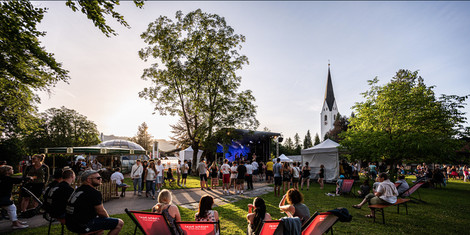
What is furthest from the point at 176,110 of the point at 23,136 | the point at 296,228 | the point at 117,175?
the point at 23,136

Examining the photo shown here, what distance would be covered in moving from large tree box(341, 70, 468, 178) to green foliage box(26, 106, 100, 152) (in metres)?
39.1

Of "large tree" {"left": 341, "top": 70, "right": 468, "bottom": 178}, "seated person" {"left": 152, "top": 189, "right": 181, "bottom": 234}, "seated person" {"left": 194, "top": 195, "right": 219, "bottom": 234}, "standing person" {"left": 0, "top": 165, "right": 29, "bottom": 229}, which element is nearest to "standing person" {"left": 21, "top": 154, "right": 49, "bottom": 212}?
"standing person" {"left": 0, "top": 165, "right": 29, "bottom": 229}

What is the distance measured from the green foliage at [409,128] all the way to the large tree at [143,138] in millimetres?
49712

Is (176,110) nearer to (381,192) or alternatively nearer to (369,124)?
(369,124)

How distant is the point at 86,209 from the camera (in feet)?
10.8

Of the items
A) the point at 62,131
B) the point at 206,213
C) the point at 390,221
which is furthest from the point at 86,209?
the point at 62,131

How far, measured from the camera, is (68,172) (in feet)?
14.3

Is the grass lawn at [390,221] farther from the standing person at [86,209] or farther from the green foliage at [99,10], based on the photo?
the green foliage at [99,10]

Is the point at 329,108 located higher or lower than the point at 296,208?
higher

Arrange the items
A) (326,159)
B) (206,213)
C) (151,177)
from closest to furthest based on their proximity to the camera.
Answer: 1. (206,213)
2. (151,177)
3. (326,159)

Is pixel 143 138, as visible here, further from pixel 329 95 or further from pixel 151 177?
pixel 329 95

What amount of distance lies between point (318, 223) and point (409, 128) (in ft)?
48.2

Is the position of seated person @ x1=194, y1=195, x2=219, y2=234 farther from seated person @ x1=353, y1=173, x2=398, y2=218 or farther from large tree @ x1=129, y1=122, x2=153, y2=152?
large tree @ x1=129, y1=122, x2=153, y2=152

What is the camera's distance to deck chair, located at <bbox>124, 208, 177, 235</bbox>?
10.6 feet
